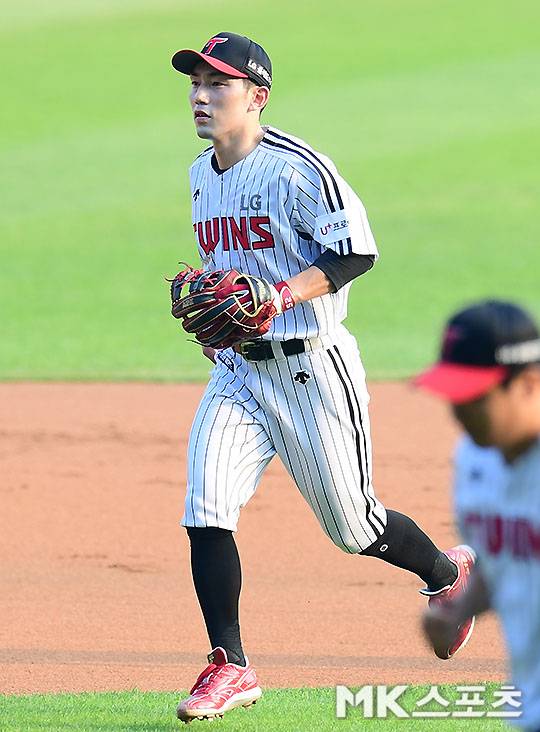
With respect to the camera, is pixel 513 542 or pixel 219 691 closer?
pixel 513 542

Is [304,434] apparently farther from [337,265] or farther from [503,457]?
[503,457]

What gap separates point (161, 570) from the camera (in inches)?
266

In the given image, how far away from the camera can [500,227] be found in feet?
61.1

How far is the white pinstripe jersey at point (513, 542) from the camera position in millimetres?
2680

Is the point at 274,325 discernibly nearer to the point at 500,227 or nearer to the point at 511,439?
the point at 511,439

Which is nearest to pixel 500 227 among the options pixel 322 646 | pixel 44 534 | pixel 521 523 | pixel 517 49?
pixel 517 49

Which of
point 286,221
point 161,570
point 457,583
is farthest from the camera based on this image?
point 161,570

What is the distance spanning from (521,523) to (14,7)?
105ft

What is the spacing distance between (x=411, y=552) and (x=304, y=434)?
2.12ft

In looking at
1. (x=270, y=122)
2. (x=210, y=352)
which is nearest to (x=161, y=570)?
(x=210, y=352)

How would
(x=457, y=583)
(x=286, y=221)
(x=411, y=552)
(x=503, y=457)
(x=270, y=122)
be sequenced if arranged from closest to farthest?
(x=503, y=457) → (x=286, y=221) → (x=411, y=552) → (x=457, y=583) → (x=270, y=122)

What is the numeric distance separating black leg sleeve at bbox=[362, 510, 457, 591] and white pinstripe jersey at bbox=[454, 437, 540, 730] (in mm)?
2152

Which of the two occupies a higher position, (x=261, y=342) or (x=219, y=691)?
(x=261, y=342)

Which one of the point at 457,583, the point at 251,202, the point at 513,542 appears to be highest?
the point at 251,202
